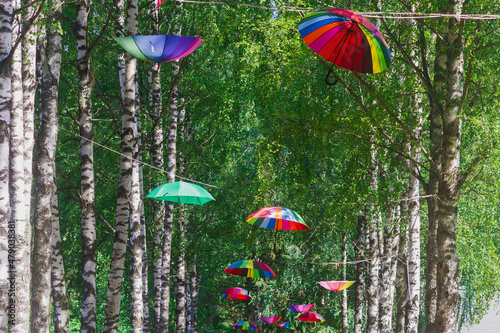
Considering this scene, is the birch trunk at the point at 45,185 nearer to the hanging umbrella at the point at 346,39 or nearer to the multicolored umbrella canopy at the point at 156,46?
the multicolored umbrella canopy at the point at 156,46

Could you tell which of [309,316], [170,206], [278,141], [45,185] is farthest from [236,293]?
[45,185]

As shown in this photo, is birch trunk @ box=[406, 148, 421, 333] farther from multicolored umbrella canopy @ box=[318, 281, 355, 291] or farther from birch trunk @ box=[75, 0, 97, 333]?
birch trunk @ box=[75, 0, 97, 333]

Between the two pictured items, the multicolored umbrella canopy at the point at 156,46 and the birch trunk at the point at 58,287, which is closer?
the multicolored umbrella canopy at the point at 156,46

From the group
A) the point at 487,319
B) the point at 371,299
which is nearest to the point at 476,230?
the point at 371,299

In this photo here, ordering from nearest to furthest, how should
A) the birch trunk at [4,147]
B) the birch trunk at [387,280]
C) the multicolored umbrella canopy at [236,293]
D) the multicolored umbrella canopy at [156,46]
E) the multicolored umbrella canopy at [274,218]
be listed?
the birch trunk at [4,147]
the multicolored umbrella canopy at [156,46]
the multicolored umbrella canopy at [274,218]
the birch trunk at [387,280]
the multicolored umbrella canopy at [236,293]

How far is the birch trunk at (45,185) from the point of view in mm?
7055

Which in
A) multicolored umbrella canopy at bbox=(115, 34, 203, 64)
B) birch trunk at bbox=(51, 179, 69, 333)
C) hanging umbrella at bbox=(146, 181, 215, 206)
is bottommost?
birch trunk at bbox=(51, 179, 69, 333)

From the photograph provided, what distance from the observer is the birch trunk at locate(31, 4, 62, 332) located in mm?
7055

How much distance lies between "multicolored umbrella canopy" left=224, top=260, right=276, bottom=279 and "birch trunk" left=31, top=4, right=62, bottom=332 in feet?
21.4

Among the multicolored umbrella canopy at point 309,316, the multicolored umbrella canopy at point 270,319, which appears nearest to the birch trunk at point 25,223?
the multicolored umbrella canopy at point 309,316

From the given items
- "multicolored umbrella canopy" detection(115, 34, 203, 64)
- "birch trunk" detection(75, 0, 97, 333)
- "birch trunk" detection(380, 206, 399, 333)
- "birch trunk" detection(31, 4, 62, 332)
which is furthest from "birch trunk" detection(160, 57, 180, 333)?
"multicolored umbrella canopy" detection(115, 34, 203, 64)

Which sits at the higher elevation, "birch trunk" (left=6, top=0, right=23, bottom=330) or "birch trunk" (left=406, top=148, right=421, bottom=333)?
"birch trunk" (left=6, top=0, right=23, bottom=330)

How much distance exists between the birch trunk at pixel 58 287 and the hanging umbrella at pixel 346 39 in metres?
4.97

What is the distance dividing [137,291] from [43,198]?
234 cm
